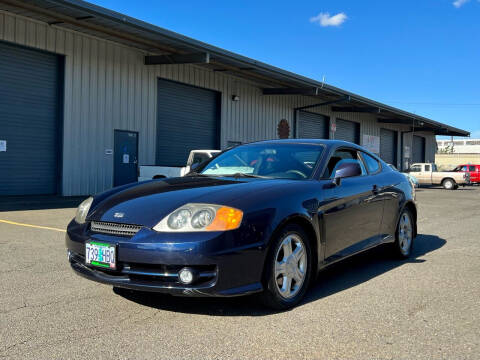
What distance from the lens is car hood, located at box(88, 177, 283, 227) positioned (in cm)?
356

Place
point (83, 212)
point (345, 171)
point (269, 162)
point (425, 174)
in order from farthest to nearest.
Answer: point (425, 174)
point (269, 162)
point (345, 171)
point (83, 212)

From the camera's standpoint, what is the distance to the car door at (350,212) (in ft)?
14.4

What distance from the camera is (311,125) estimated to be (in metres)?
29.6

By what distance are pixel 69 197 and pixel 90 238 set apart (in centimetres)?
1245

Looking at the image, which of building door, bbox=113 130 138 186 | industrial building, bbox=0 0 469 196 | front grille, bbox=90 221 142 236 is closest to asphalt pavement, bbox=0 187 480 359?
front grille, bbox=90 221 142 236

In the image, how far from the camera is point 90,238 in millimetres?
3668

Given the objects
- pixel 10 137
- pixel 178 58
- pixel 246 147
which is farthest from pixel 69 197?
pixel 246 147

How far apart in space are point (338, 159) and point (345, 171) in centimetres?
36

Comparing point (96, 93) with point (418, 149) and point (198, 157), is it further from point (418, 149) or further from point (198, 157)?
point (418, 149)

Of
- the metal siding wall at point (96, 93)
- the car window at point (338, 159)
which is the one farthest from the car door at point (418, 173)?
the car window at point (338, 159)

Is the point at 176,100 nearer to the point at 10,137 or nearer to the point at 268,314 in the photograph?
the point at 10,137

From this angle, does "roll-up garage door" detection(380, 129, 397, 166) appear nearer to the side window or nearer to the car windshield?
the side window

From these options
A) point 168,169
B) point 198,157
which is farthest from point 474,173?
point 168,169

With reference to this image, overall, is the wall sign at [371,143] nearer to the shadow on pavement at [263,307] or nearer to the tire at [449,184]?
the tire at [449,184]
